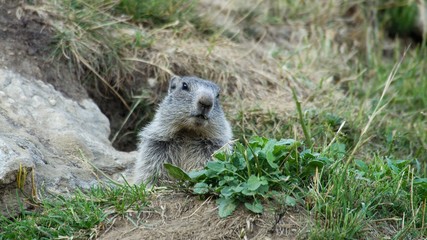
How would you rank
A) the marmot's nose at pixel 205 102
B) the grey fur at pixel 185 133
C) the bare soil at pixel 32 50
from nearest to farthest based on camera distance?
1. the marmot's nose at pixel 205 102
2. the grey fur at pixel 185 133
3. the bare soil at pixel 32 50

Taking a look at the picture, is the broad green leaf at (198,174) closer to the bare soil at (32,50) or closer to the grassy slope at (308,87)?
the grassy slope at (308,87)

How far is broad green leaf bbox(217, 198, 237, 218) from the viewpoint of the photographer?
4.19m

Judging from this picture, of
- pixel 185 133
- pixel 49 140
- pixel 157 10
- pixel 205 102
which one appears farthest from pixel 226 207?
pixel 157 10

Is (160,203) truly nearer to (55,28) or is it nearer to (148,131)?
(148,131)

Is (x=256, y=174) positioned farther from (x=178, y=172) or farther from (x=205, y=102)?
(x=205, y=102)

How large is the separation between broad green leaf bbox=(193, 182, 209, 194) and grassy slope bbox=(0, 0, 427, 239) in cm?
35

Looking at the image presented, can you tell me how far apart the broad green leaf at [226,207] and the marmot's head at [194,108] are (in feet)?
3.64

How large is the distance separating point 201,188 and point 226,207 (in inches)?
8.5

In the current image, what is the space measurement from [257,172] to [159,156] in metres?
1.30

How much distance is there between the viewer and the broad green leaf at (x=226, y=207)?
4.19 metres

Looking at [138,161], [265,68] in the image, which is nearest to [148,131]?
[138,161]

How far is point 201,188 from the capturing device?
433 centimetres

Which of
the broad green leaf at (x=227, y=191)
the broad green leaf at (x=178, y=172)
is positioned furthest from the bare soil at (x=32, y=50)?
the broad green leaf at (x=227, y=191)

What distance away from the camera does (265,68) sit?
295 inches
